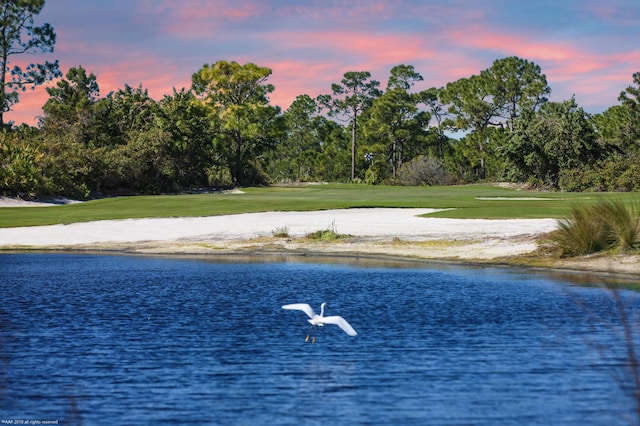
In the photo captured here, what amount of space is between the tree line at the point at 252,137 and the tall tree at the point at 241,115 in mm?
135

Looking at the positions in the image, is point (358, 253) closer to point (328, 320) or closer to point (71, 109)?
point (328, 320)

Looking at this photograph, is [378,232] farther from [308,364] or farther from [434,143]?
[434,143]

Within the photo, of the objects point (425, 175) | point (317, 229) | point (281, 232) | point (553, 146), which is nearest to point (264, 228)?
point (281, 232)

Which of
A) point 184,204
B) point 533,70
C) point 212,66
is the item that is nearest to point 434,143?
point 533,70

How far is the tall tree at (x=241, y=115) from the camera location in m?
86.6

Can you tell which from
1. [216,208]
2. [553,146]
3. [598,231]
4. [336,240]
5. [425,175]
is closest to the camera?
[598,231]

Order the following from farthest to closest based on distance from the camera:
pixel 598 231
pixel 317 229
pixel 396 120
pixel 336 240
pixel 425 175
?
1. pixel 396 120
2. pixel 425 175
3. pixel 317 229
4. pixel 336 240
5. pixel 598 231

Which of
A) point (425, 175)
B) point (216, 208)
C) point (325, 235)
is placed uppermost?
point (425, 175)

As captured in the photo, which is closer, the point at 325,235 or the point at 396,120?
the point at 325,235

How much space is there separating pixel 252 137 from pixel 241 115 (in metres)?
2.71

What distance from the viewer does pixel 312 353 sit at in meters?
12.3

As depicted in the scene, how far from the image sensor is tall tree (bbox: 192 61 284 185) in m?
86.6

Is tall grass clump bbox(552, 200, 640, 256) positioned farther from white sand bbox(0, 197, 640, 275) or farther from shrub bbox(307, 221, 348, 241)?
shrub bbox(307, 221, 348, 241)

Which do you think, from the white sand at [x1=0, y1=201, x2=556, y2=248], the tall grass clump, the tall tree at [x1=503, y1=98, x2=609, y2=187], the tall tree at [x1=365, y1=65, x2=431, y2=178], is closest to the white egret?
the tall grass clump
